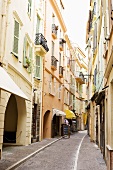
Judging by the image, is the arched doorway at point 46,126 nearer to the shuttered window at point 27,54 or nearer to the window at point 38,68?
the window at point 38,68

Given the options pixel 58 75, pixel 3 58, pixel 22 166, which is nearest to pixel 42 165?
pixel 22 166

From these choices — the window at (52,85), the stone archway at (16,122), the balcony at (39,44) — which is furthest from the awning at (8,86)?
the window at (52,85)

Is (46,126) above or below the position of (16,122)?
below

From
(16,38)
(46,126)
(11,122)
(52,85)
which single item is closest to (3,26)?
(16,38)

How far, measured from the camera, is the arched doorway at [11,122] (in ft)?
54.0

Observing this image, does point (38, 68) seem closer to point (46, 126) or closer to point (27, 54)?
point (27, 54)

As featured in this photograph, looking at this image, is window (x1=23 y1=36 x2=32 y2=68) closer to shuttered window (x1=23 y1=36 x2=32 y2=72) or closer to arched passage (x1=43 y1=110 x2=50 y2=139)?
shuttered window (x1=23 y1=36 x2=32 y2=72)

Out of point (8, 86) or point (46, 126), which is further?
point (46, 126)

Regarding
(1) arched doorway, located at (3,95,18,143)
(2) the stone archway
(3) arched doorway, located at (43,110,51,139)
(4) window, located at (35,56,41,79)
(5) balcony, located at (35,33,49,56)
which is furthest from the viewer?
(3) arched doorway, located at (43,110,51,139)

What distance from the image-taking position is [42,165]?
9977 mm

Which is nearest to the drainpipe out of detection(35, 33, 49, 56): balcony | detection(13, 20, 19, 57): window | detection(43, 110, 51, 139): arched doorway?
detection(13, 20, 19, 57): window

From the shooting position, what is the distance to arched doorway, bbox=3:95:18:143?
16.5 meters

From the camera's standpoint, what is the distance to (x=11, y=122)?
17.0 m

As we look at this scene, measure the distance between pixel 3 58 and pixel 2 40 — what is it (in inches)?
28.4
